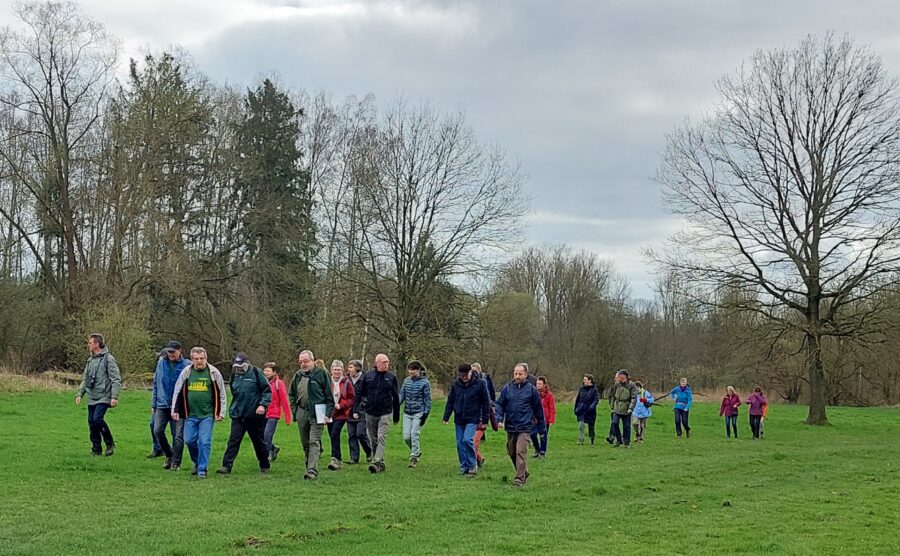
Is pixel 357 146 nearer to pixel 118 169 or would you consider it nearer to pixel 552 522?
pixel 118 169

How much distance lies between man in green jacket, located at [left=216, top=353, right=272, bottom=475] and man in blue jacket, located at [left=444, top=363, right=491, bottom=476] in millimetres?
2919

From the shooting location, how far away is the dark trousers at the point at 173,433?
1283cm

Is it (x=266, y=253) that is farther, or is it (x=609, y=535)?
(x=266, y=253)

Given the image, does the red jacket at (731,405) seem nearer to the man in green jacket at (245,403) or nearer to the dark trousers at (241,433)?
the dark trousers at (241,433)

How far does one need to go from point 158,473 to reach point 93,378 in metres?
2.12

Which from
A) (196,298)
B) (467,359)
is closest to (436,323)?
(467,359)

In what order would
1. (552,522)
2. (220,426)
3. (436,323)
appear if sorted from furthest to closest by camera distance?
(436,323) → (220,426) → (552,522)

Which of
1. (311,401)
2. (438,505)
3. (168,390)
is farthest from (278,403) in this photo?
(438,505)

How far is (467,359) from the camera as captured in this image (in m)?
35.6

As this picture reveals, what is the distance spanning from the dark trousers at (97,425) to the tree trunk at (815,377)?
80.7 feet

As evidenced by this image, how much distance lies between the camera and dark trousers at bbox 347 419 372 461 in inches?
587

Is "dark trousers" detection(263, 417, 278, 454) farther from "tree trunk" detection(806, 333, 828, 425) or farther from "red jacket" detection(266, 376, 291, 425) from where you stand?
"tree trunk" detection(806, 333, 828, 425)

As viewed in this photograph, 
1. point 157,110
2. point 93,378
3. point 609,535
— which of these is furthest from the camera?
point 157,110

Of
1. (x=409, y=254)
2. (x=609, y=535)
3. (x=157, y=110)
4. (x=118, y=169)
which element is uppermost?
(x=157, y=110)
